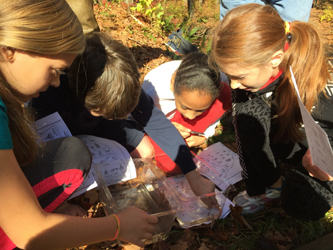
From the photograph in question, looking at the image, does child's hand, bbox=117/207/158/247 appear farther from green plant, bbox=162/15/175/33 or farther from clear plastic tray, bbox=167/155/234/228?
green plant, bbox=162/15/175/33

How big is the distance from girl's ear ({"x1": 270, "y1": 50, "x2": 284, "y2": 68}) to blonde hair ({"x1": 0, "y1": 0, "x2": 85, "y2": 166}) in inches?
37.8

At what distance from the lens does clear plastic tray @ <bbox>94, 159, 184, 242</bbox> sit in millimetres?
1563

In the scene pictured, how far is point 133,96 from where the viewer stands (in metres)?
1.56

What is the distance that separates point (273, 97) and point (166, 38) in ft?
9.21

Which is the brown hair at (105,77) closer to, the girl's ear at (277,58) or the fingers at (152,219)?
the fingers at (152,219)

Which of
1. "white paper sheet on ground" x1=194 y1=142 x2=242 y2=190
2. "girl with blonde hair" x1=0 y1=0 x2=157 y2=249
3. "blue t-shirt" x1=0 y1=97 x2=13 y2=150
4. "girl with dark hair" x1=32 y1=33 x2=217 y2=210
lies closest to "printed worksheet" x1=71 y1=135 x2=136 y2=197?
"girl with dark hair" x1=32 y1=33 x2=217 y2=210

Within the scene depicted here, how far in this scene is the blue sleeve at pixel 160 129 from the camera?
184 centimetres

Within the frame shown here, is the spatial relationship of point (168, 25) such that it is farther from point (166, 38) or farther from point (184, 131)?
point (184, 131)

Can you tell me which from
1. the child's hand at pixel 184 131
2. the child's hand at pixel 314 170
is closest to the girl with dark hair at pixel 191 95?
the child's hand at pixel 184 131

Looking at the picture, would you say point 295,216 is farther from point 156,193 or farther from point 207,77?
point 207,77

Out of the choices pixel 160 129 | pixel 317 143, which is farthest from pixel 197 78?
pixel 317 143

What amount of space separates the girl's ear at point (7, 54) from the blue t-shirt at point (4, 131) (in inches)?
6.5

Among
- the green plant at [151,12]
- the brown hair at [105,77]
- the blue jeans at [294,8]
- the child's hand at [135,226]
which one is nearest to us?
the child's hand at [135,226]

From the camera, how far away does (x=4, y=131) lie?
101 cm
